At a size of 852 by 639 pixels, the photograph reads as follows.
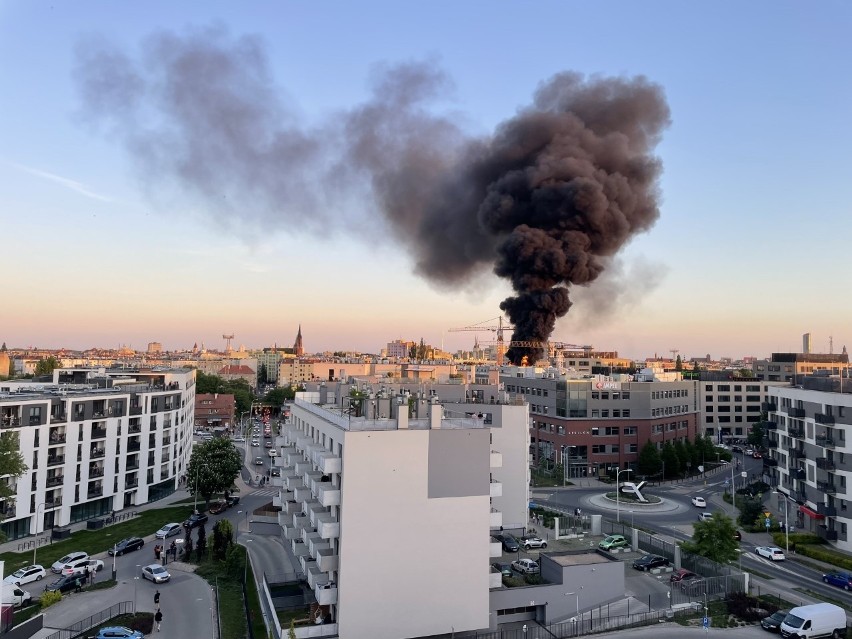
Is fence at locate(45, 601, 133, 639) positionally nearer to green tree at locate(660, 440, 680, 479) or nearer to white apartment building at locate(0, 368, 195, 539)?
white apartment building at locate(0, 368, 195, 539)

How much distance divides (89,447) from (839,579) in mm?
39654

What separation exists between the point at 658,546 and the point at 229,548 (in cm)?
2078

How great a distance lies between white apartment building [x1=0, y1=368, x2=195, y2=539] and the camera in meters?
32.0

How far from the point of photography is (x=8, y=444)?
1057 inches

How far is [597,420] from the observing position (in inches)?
2126

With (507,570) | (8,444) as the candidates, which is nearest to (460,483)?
(507,570)

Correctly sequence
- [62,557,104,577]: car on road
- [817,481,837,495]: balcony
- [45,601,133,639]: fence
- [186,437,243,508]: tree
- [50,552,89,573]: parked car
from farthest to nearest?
[186,437,243,508]: tree, [817,481,837,495]: balcony, [50,552,89,573]: parked car, [62,557,104,577]: car on road, [45,601,133,639]: fence

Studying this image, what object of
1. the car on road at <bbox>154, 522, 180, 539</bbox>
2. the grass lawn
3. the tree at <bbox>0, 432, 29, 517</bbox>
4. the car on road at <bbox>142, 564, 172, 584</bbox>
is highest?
the tree at <bbox>0, 432, 29, 517</bbox>

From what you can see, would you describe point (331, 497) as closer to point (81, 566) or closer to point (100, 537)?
point (81, 566)

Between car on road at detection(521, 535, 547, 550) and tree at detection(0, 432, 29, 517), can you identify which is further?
car on road at detection(521, 535, 547, 550)

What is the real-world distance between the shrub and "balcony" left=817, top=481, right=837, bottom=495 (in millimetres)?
36128

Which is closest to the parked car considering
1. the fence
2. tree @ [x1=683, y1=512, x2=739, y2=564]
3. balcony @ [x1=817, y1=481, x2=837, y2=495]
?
the fence

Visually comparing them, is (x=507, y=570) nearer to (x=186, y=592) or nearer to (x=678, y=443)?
(x=186, y=592)

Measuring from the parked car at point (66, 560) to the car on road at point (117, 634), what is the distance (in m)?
8.30
